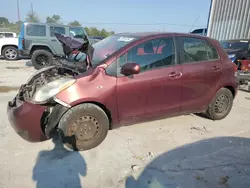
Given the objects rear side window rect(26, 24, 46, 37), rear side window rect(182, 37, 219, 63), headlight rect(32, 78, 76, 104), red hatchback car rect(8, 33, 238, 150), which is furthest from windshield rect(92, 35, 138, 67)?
rear side window rect(26, 24, 46, 37)

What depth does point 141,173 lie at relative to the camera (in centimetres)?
253

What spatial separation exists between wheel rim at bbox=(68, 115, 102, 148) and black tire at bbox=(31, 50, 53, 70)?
262 inches

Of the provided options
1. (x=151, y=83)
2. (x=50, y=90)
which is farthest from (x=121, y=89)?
(x=50, y=90)

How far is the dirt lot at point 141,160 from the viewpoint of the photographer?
7.85 ft

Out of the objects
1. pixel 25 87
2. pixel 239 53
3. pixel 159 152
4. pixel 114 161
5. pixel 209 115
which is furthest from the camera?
pixel 239 53

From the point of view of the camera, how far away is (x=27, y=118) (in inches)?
104

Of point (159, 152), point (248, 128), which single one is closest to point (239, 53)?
point (248, 128)

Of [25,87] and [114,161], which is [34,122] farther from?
[114,161]

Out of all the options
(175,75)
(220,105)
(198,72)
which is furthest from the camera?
(220,105)

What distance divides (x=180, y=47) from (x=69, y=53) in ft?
6.48

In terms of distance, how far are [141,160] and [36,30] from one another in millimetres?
8537

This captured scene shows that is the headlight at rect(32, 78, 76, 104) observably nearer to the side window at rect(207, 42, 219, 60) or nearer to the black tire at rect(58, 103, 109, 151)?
the black tire at rect(58, 103, 109, 151)

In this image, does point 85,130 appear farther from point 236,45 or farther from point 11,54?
point 11,54

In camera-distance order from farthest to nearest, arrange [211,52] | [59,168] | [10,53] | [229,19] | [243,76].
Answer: [229,19] → [10,53] → [243,76] → [211,52] → [59,168]
